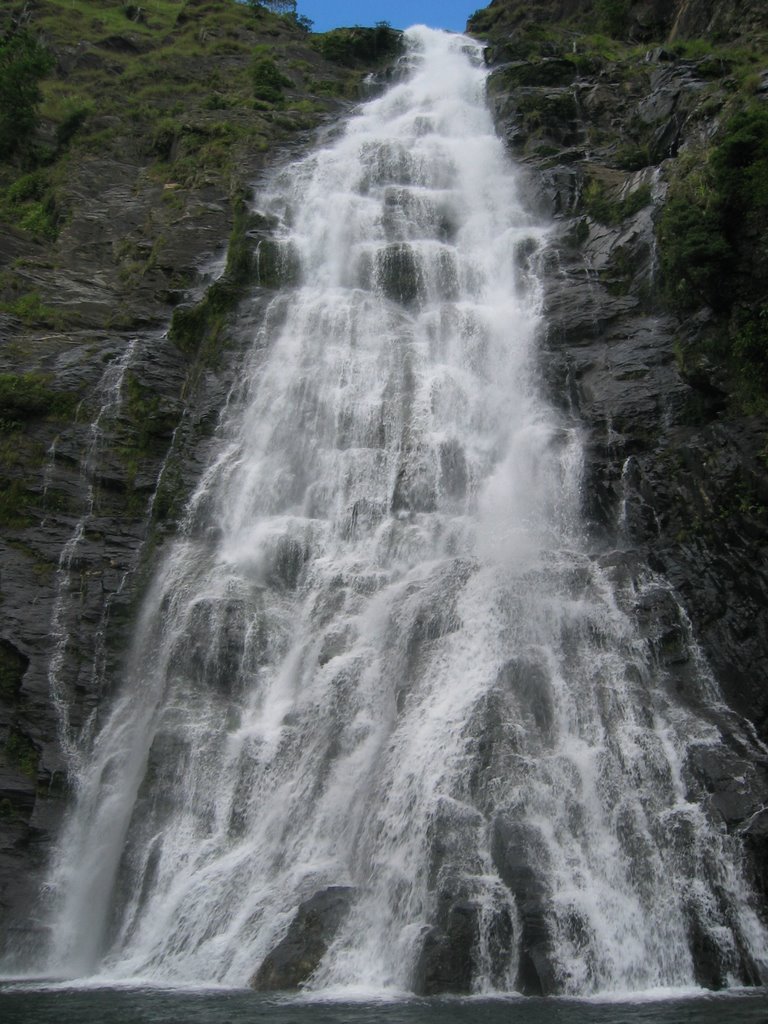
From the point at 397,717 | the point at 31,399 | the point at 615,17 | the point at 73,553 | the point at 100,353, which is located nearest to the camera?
the point at 397,717

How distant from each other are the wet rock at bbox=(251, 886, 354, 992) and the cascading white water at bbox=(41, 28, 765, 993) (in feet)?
0.55

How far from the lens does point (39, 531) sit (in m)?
23.4

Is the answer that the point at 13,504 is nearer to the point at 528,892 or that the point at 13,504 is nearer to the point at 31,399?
the point at 31,399

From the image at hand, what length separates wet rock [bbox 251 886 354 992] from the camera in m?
13.7

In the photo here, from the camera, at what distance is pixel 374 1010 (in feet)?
39.1

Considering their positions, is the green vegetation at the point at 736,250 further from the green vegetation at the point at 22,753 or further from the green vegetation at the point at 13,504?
the green vegetation at the point at 22,753

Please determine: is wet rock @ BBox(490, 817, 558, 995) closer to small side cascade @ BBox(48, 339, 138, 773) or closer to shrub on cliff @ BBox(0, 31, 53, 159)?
small side cascade @ BBox(48, 339, 138, 773)

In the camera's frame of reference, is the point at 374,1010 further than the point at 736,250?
No

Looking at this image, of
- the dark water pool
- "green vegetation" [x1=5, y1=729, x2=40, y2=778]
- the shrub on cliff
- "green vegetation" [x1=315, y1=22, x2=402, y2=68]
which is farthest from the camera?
"green vegetation" [x1=315, y1=22, x2=402, y2=68]

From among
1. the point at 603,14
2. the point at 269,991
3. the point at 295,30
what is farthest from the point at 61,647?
the point at 295,30

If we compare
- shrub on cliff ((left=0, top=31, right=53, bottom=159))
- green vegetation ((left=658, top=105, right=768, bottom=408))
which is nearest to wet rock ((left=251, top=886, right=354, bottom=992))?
green vegetation ((left=658, top=105, right=768, bottom=408))

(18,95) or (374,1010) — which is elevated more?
(18,95)

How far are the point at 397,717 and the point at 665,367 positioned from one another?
40.3ft

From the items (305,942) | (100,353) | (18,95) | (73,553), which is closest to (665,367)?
(73,553)
